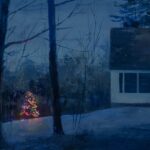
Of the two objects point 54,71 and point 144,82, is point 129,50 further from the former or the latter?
point 54,71

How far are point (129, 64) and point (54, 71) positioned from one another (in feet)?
3.33

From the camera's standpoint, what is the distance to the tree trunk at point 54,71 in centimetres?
601

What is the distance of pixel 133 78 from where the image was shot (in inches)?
239

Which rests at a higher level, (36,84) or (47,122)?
(36,84)

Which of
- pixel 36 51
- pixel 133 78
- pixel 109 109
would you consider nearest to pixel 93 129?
pixel 109 109

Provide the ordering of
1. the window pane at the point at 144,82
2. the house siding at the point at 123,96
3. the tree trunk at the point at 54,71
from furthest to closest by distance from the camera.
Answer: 1. the tree trunk at the point at 54,71
2. the window pane at the point at 144,82
3. the house siding at the point at 123,96

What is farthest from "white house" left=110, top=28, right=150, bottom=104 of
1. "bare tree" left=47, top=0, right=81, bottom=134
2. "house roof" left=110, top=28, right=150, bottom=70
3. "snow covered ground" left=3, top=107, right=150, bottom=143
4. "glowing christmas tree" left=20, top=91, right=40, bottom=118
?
"glowing christmas tree" left=20, top=91, right=40, bottom=118

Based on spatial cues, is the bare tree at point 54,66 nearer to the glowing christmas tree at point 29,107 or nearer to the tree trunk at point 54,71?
the tree trunk at point 54,71

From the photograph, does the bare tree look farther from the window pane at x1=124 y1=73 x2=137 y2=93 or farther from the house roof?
the window pane at x1=124 y1=73 x2=137 y2=93

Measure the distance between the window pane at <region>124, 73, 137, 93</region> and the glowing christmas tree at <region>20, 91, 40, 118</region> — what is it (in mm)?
1242

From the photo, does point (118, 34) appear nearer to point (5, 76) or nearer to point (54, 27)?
point (54, 27)

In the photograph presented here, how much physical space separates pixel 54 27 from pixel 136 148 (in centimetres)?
198

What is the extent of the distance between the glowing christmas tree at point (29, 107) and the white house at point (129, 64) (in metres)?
1.05

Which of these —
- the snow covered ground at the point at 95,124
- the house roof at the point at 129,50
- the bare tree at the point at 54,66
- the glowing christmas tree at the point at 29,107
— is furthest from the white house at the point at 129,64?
the glowing christmas tree at the point at 29,107
